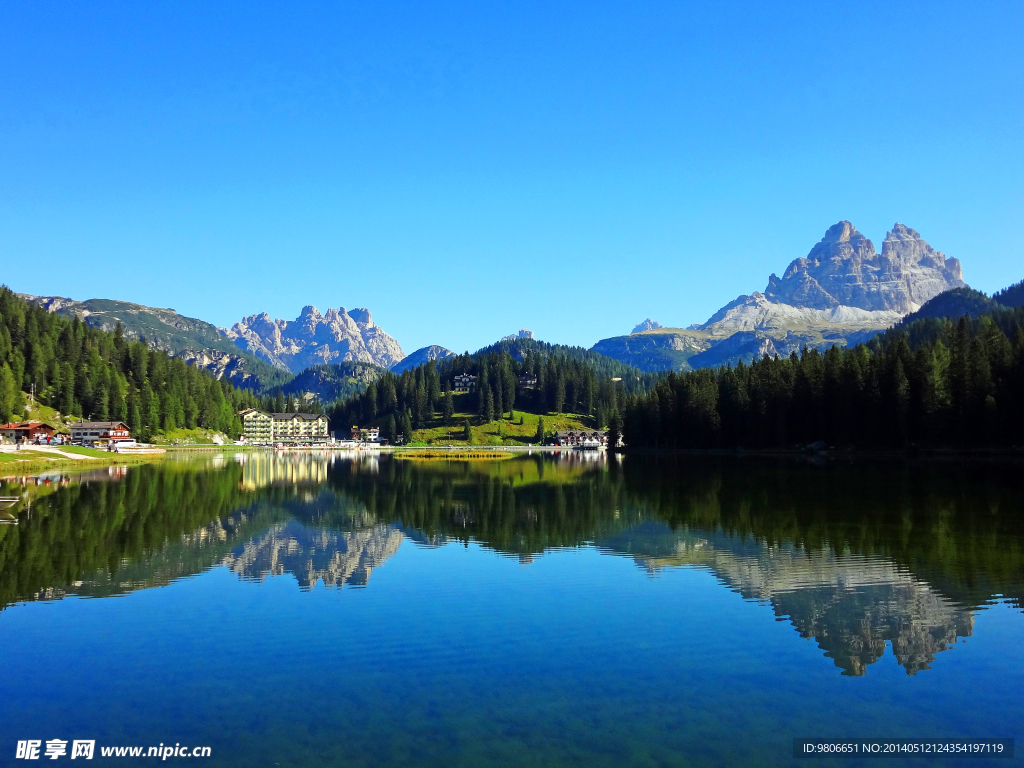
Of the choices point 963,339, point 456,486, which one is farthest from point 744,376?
point 456,486

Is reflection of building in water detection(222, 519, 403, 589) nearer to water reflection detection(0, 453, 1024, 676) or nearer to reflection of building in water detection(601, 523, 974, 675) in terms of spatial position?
water reflection detection(0, 453, 1024, 676)

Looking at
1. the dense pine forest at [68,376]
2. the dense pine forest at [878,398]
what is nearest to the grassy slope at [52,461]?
the dense pine forest at [68,376]

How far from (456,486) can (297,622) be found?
56.6 metres

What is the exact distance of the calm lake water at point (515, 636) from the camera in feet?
45.7

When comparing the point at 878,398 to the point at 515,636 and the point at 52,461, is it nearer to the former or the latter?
the point at 515,636

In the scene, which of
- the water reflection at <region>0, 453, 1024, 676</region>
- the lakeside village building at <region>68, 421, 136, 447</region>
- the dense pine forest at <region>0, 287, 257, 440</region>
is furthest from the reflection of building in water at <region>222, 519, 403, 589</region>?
the dense pine forest at <region>0, 287, 257, 440</region>

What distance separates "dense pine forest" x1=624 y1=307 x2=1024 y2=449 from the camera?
98.6m

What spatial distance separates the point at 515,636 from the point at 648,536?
2019cm

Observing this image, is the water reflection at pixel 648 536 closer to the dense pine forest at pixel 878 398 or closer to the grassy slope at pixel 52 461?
the grassy slope at pixel 52 461

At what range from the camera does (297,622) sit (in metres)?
22.5

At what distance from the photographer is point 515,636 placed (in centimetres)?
2069

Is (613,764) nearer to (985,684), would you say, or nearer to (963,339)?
(985,684)

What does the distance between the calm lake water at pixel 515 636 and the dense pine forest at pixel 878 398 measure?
65628 mm

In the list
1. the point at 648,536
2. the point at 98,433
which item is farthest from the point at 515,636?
the point at 98,433
